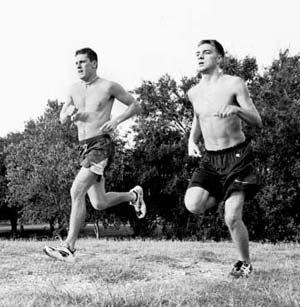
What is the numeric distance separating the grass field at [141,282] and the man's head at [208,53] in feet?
7.18

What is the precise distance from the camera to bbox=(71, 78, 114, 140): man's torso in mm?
5664

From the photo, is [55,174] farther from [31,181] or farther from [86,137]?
[86,137]

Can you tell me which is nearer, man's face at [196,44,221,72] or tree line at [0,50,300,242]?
man's face at [196,44,221,72]

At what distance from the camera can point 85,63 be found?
18.9 feet

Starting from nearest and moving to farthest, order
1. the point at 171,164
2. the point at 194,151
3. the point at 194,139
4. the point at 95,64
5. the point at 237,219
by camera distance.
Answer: the point at 237,219
the point at 194,151
the point at 194,139
the point at 95,64
the point at 171,164

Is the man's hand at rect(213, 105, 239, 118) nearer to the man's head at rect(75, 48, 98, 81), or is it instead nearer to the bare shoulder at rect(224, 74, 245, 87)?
the bare shoulder at rect(224, 74, 245, 87)

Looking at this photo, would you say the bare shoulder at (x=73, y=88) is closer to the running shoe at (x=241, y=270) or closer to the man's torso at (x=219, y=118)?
the man's torso at (x=219, y=118)

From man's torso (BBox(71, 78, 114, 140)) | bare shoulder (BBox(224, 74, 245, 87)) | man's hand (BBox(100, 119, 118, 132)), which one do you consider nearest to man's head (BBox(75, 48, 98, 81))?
man's torso (BBox(71, 78, 114, 140))

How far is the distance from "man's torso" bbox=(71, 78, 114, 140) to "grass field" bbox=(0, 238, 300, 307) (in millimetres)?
1532

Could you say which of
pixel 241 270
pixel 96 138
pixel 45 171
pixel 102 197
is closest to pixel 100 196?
pixel 102 197

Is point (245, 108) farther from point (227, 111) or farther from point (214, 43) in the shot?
point (214, 43)

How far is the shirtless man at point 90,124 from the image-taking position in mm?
5574

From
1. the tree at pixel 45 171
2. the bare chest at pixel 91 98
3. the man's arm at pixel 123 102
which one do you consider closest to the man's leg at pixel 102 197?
the man's arm at pixel 123 102

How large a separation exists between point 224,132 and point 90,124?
163 centimetres
